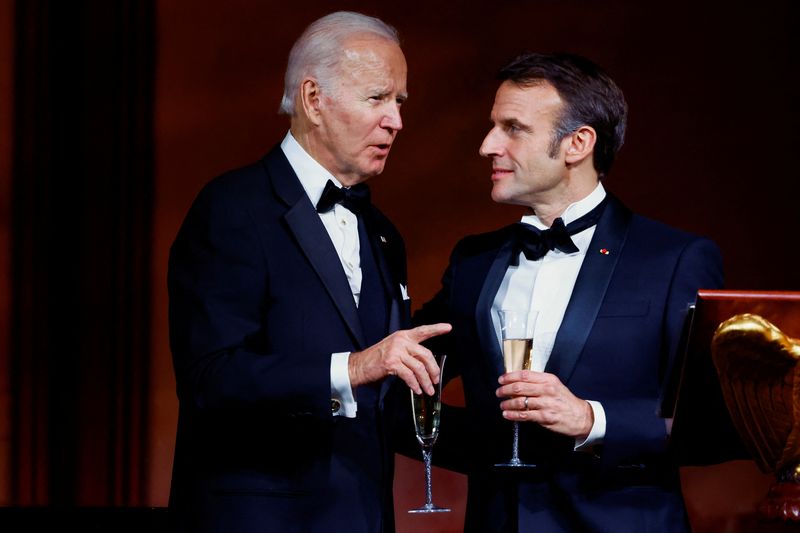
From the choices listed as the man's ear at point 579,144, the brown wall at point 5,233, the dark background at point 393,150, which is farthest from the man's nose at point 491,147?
the brown wall at point 5,233

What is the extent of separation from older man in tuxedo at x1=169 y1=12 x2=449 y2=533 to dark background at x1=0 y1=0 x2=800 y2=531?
217 cm

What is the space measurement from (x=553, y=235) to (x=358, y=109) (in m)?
0.56

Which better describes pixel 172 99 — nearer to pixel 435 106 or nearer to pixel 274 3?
pixel 274 3

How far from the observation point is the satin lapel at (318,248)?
2678 mm

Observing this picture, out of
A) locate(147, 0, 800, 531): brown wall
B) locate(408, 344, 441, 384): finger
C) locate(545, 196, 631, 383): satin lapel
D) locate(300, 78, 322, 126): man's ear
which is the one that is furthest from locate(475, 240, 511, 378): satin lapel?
locate(147, 0, 800, 531): brown wall

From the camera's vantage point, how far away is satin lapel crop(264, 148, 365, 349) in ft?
8.79

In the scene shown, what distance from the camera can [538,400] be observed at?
251cm

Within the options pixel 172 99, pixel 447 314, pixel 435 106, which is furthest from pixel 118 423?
pixel 447 314

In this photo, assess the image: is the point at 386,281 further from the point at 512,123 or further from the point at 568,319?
the point at 512,123

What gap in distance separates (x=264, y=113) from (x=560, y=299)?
2.48m

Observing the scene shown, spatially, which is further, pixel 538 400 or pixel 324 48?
pixel 324 48

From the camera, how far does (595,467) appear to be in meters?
2.65

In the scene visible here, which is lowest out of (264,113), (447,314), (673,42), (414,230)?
(447,314)

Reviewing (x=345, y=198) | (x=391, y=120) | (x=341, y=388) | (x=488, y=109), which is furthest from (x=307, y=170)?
(x=488, y=109)
